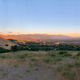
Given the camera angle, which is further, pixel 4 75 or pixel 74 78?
pixel 4 75

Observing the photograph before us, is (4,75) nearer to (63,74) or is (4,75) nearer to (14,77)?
(14,77)

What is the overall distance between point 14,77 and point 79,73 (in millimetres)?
4732

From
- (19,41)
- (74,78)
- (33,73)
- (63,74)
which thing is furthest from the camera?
(19,41)

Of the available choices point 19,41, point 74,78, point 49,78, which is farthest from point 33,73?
point 19,41

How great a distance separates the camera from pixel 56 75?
6621 mm

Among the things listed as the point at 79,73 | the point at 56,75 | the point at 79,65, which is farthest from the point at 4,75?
the point at 79,65

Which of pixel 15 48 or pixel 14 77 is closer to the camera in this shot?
pixel 14 77

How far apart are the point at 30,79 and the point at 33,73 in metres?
0.87

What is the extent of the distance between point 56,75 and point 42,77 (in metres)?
1.03

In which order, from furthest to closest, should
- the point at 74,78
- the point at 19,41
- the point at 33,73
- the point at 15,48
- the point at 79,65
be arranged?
the point at 19,41
the point at 15,48
the point at 79,65
the point at 33,73
the point at 74,78

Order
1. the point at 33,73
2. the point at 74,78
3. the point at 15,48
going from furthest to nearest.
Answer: the point at 15,48, the point at 33,73, the point at 74,78

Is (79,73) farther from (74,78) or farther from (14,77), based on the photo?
(14,77)

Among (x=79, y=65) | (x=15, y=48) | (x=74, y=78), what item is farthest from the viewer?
(x=15, y=48)

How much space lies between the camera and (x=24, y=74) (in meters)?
6.93
